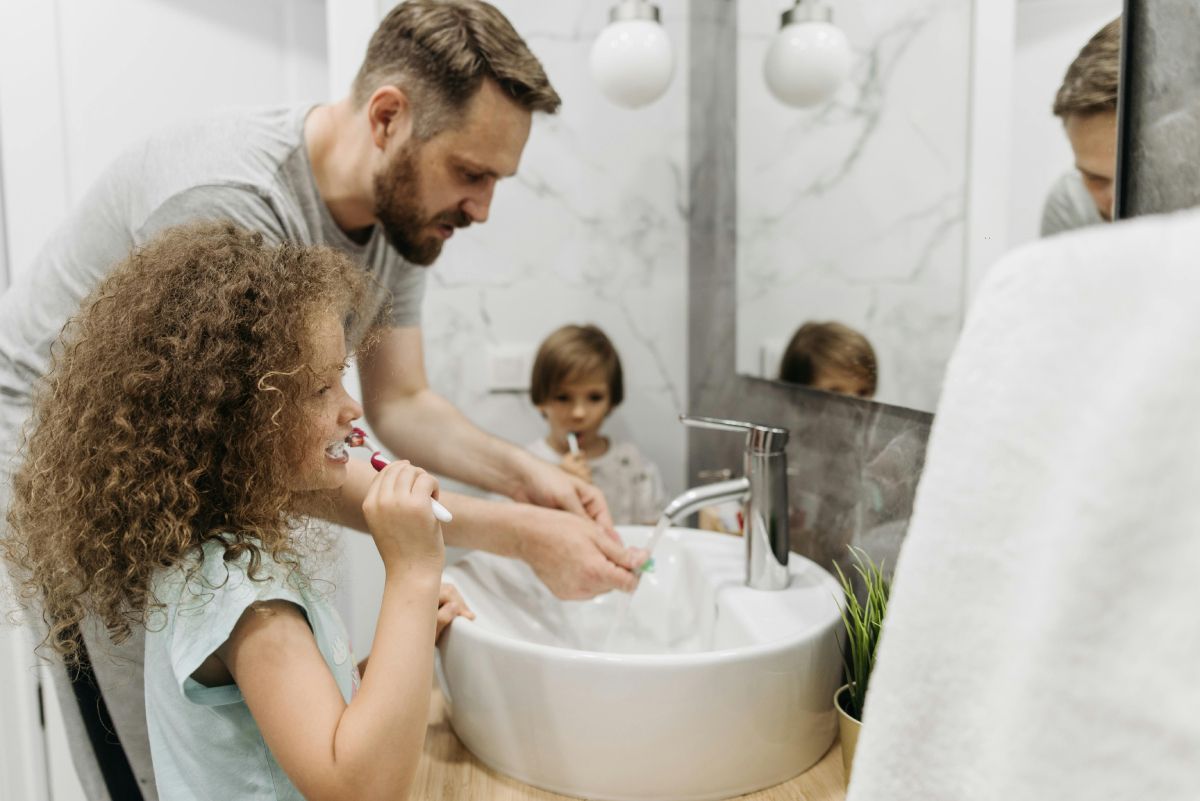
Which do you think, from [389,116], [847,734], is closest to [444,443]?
[389,116]

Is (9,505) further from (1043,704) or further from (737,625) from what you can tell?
(1043,704)

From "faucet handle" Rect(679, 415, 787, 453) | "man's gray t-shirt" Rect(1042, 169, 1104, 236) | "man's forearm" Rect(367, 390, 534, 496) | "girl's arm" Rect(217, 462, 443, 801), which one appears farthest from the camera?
"man's forearm" Rect(367, 390, 534, 496)

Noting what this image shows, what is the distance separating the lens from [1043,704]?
1.18 feet

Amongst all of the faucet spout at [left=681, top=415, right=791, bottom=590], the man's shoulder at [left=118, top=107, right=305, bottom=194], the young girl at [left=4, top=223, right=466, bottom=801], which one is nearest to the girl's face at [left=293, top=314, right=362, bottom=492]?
the young girl at [left=4, top=223, right=466, bottom=801]

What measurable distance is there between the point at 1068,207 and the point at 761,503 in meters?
0.44

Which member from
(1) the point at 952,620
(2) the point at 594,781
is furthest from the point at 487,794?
(1) the point at 952,620

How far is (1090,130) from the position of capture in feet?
2.26

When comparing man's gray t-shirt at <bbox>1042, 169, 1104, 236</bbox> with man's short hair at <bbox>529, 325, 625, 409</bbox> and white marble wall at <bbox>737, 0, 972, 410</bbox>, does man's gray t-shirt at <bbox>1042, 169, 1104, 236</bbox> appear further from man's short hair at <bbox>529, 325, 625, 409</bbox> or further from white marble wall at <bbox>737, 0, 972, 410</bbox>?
man's short hair at <bbox>529, 325, 625, 409</bbox>

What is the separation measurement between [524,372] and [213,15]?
820 mm

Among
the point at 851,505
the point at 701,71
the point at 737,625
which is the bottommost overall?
the point at 737,625

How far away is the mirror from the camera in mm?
756

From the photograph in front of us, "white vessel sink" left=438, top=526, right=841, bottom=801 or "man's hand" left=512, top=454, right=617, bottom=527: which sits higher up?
"man's hand" left=512, top=454, right=617, bottom=527

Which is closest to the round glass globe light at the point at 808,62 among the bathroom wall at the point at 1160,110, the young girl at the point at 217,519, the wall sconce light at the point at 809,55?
the wall sconce light at the point at 809,55

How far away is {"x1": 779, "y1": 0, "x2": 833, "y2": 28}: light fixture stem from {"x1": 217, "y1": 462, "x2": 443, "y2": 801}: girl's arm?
0.87 m
